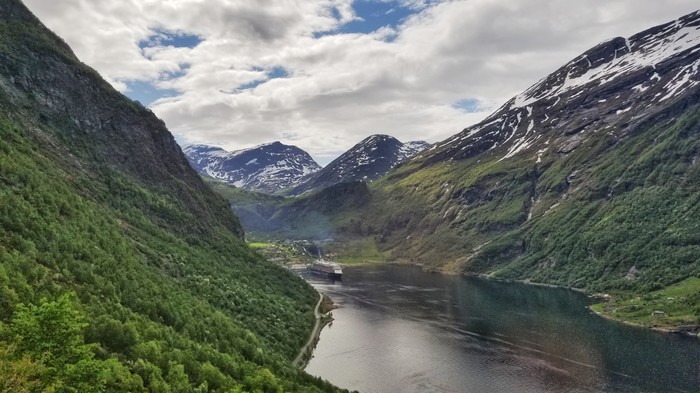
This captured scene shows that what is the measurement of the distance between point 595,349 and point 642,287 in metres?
79.8

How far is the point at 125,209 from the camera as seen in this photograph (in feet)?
423

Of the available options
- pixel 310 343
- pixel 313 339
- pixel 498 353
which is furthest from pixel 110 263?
pixel 498 353

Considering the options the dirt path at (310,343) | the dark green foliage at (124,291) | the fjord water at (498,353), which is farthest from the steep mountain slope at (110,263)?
A: the fjord water at (498,353)

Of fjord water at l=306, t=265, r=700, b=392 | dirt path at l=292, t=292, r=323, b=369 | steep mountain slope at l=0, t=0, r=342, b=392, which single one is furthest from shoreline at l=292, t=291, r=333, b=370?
steep mountain slope at l=0, t=0, r=342, b=392

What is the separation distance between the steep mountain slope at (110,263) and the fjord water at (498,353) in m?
15.6

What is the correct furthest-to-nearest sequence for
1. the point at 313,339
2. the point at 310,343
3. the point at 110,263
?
the point at 313,339 → the point at 310,343 → the point at 110,263

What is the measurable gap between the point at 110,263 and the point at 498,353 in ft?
306

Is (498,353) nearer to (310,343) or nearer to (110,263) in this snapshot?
(310,343)

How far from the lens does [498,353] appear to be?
418 ft

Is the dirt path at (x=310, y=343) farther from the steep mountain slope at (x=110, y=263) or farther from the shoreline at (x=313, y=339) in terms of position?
the steep mountain slope at (x=110, y=263)

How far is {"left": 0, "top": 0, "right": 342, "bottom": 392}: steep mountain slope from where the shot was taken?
49209 millimetres

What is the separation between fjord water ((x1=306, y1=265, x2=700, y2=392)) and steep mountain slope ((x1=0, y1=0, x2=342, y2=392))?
51.0 ft

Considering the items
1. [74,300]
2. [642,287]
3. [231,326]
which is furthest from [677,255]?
[74,300]

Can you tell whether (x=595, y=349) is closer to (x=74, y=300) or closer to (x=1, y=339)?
(x=74, y=300)
